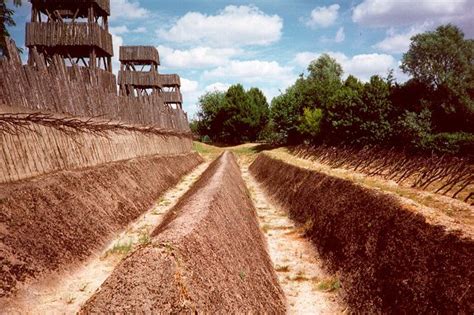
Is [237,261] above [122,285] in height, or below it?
below

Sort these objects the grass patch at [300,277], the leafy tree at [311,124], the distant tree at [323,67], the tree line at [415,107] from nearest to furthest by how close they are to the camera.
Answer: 1. the grass patch at [300,277]
2. the tree line at [415,107]
3. the leafy tree at [311,124]
4. the distant tree at [323,67]

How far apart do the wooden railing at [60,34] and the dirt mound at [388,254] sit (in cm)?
1866

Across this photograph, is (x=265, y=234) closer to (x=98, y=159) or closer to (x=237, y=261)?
(x=237, y=261)

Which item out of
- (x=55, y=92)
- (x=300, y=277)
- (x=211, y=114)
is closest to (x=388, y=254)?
(x=300, y=277)

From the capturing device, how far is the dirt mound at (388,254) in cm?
485

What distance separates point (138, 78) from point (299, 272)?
35.1m

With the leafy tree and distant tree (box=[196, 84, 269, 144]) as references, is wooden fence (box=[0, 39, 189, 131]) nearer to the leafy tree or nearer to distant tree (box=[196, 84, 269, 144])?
the leafy tree

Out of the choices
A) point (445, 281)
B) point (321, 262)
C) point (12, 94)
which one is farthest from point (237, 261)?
point (12, 94)

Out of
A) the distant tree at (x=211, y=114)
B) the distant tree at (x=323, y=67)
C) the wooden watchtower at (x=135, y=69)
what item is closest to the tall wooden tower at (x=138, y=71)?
the wooden watchtower at (x=135, y=69)

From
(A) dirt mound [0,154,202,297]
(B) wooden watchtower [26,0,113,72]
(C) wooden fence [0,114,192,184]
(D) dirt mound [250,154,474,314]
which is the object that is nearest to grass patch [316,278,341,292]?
(D) dirt mound [250,154,474,314]

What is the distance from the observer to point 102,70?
22797mm

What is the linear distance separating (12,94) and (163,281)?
315 inches

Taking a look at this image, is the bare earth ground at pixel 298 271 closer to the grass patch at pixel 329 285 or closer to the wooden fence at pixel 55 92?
the grass patch at pixel 329 285

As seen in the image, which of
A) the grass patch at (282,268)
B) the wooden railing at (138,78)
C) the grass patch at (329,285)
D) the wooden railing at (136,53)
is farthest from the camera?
the wooden railing at (138,78)
